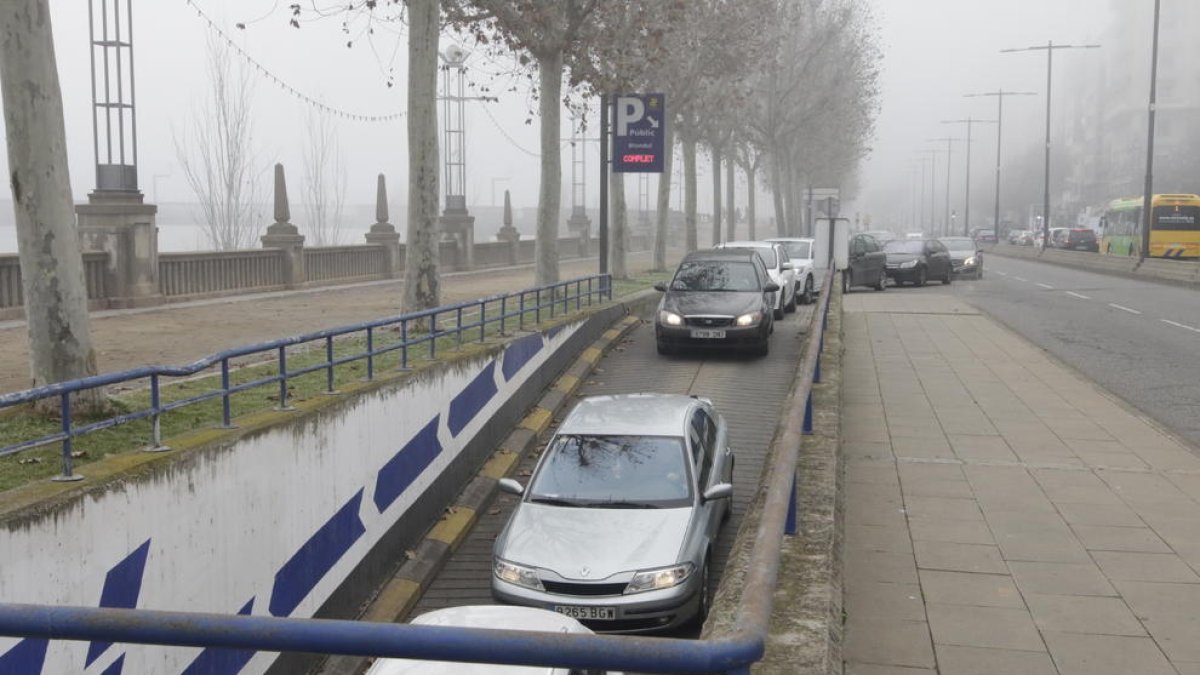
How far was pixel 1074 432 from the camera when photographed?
12.2 metres

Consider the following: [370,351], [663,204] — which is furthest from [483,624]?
[663,204]

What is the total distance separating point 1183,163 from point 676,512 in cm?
8184

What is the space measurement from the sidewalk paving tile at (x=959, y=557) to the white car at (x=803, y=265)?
20100 millimetres

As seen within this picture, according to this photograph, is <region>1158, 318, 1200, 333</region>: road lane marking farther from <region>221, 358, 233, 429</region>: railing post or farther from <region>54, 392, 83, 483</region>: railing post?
<region>54, 392, 83, 483</region>: railing post

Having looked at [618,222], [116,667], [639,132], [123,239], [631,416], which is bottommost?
[116,667]

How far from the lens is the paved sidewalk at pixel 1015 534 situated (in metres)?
5.81

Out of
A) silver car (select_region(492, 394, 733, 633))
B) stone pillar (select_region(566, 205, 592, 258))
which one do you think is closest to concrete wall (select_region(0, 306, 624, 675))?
silver car (select_region(492, 394, 733, 633))

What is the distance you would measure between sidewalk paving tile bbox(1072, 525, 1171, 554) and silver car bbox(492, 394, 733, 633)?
2908mm

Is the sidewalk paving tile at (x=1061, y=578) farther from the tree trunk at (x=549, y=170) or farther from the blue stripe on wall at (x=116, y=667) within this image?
the tree trunk at (x=549, y=170)

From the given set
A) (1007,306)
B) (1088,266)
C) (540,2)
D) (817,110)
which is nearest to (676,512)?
(540,2)

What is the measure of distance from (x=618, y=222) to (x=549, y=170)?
28.2 feet

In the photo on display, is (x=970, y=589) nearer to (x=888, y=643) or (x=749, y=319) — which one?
(x=888, y=643)

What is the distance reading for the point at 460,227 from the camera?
1497 inches

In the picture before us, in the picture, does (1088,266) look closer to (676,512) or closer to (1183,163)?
(1183,163)
